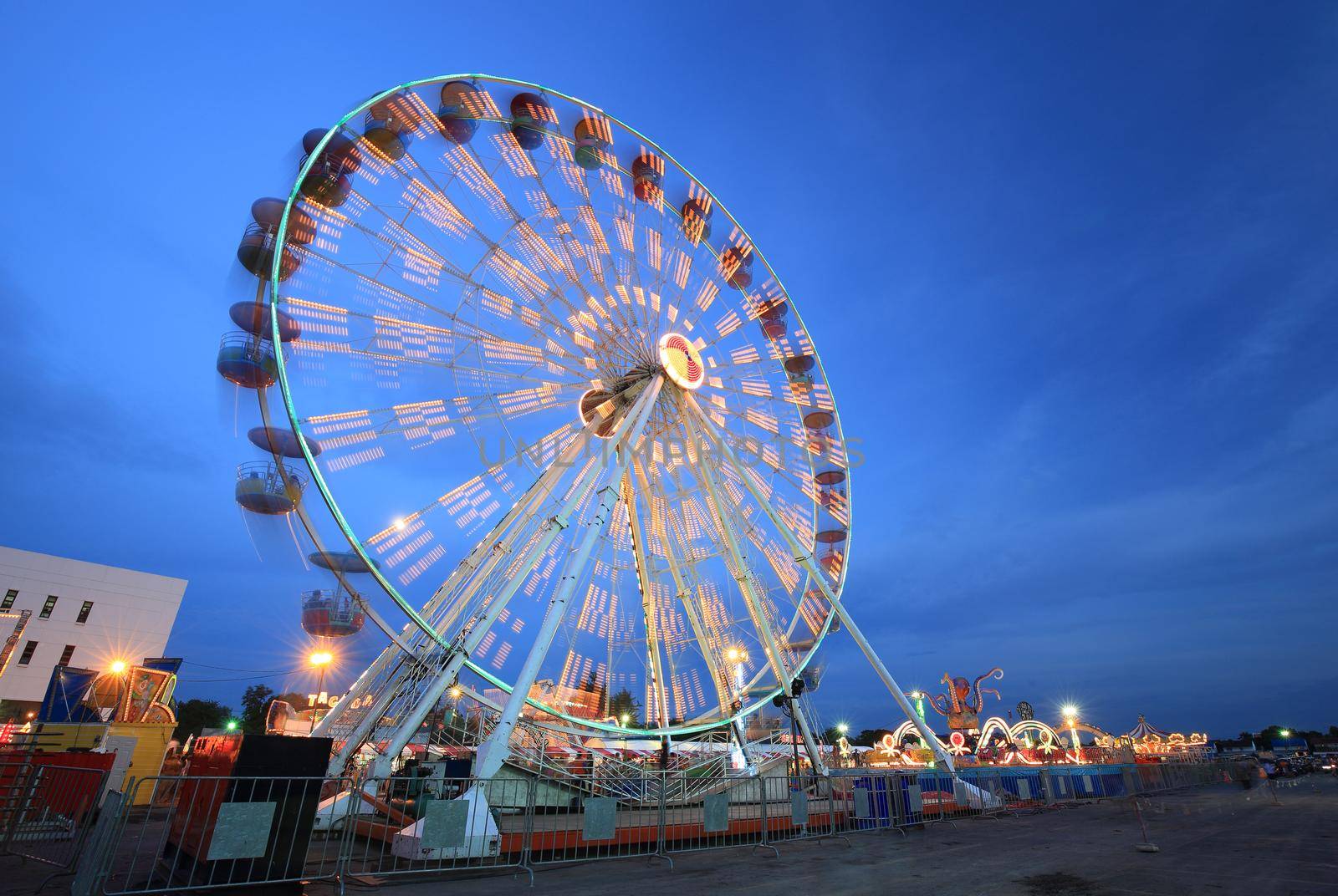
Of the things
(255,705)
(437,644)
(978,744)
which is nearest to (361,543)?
(437,644)

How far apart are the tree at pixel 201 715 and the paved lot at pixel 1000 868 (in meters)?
57.5

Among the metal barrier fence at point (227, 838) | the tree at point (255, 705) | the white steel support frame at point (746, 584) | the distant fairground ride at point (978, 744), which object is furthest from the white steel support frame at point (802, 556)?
the tree at point (255, 705)

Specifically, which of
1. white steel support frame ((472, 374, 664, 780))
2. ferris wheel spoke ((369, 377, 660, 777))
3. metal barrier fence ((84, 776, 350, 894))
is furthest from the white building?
metal barrier fence ((84, 776, 350, 894))

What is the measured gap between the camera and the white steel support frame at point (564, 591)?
10.3m

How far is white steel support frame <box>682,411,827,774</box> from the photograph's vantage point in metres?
16.0

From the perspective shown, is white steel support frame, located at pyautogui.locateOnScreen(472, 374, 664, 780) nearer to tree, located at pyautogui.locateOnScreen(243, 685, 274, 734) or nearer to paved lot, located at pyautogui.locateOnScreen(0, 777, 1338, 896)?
paved lot, located at pyautogui.locateOnScreen(0, 777, 1338, 896)

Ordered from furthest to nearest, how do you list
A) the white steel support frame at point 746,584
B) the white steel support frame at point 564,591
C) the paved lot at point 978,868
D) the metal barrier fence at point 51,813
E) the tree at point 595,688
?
the white steel support frame at point 746,584 < the tree at point 595,688 < the white steel support frame at point 564,591 < the metal barrier fence at point 51,813 < the paved lot at point 978,868

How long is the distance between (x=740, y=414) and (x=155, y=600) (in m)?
39.4

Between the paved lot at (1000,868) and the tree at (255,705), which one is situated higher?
the tree at (255,705)

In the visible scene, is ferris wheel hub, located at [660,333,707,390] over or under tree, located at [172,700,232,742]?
over

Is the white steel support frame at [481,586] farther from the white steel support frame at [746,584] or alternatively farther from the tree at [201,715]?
the tree at [201,715]

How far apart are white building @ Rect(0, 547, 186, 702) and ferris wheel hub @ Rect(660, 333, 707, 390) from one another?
3584 cm

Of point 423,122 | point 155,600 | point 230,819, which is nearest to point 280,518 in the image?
point 230,819

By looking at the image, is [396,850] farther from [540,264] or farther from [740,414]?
[740,414]
